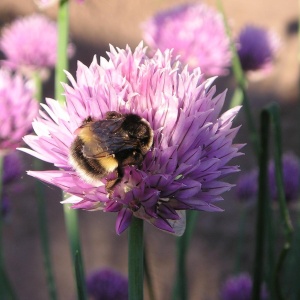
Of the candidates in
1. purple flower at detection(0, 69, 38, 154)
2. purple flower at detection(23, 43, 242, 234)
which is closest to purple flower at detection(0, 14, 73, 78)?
purple flower at detection(0, 69, 38, 154)

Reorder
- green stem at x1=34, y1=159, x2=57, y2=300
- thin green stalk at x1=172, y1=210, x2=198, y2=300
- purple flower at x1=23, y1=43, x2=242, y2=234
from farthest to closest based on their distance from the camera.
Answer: green stem at x1=34, y1=159, x2=57, y2=300
thin green stalk at x1=172, y1=210, x2=198, y2=300
purple flower at x1=23, y1=43, x2=242, y2=234

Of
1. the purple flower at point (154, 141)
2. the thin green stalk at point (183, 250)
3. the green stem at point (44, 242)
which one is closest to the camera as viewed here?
the purple flower at point (154, 141)

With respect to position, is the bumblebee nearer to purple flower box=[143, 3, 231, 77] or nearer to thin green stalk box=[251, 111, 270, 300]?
thin green stalk box=[251, 111, 270, 300]

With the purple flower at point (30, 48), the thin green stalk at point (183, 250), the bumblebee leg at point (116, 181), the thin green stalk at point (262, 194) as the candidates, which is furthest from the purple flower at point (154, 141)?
the purple flower at point (30, 48)

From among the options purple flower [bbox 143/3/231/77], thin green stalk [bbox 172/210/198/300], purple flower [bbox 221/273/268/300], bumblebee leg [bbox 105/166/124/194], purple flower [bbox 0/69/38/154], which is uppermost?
purple flower [bbox 143/3/231/77]

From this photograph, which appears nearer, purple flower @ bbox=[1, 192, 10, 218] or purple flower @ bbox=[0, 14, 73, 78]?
purple flower @ bbox=[1, 192, 10, 218]

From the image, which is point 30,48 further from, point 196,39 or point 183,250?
point 183,250

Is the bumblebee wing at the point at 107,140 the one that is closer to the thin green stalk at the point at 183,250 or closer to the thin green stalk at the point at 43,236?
the thin green stalk at the point at 183,250
